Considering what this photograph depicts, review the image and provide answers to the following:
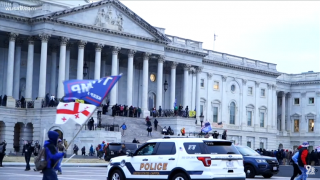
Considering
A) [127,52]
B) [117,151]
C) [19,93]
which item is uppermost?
[127,52]

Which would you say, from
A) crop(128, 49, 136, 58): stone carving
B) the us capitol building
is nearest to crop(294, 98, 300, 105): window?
the us capitol building

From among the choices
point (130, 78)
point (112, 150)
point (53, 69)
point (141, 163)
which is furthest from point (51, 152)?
point (130, 78)

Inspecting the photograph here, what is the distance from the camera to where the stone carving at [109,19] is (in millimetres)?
69375

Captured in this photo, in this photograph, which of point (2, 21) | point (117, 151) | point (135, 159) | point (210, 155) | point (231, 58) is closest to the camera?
point (210, 155)

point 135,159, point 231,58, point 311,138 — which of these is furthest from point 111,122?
point 311,138

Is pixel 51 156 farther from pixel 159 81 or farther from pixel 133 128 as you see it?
pixel 159 81

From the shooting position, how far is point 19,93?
6881 centimetres

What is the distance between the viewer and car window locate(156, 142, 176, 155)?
2267cm

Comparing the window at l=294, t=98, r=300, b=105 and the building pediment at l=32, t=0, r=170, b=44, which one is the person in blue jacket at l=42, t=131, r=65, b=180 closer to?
the building pediment at l=32, t=0, r=170, b=44

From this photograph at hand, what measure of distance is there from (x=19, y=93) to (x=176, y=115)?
56.7ft

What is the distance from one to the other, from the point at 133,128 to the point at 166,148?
42.3 m

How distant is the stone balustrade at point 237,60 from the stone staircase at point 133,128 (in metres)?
24.0

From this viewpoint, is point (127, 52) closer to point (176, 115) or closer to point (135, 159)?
point (176, 115)

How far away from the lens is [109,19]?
2768 inches
